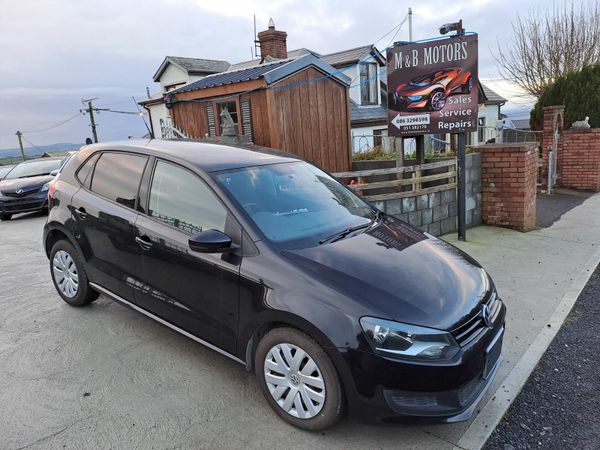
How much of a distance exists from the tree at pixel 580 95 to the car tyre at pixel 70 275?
1335 centimetres

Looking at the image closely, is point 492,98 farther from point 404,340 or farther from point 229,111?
point 404,340

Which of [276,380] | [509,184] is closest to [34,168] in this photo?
[509,184]

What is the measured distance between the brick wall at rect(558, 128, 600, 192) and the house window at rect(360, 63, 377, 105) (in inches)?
396

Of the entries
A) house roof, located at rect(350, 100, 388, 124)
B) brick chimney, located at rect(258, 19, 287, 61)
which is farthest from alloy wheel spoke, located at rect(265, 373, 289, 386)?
brick chimney, located at rect(258, 19, 287, 61)

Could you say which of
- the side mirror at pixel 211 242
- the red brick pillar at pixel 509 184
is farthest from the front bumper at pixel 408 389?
the red brick pillar at pixel 509 184

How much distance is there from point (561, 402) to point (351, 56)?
60.7 feet

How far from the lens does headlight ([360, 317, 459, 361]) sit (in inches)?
86.7

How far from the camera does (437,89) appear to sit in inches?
238

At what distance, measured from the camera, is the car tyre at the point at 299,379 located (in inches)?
90.9

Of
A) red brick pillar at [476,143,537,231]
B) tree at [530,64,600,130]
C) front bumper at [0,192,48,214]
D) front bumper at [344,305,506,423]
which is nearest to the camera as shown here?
front bumper at [344,305,506,423]

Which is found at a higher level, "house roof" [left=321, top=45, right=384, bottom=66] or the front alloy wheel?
"house roof" [left=321, top=45, right=384, bottom=66]

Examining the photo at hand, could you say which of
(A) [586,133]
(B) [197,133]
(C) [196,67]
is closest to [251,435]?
(B) [197,133]

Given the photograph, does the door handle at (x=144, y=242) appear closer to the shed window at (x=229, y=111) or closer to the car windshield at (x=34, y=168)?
the shed window at (x=229, y=111)

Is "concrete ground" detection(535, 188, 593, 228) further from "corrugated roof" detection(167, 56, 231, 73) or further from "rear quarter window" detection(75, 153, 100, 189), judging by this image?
"corrugated roof" detection(167, 56, 231, 73)
